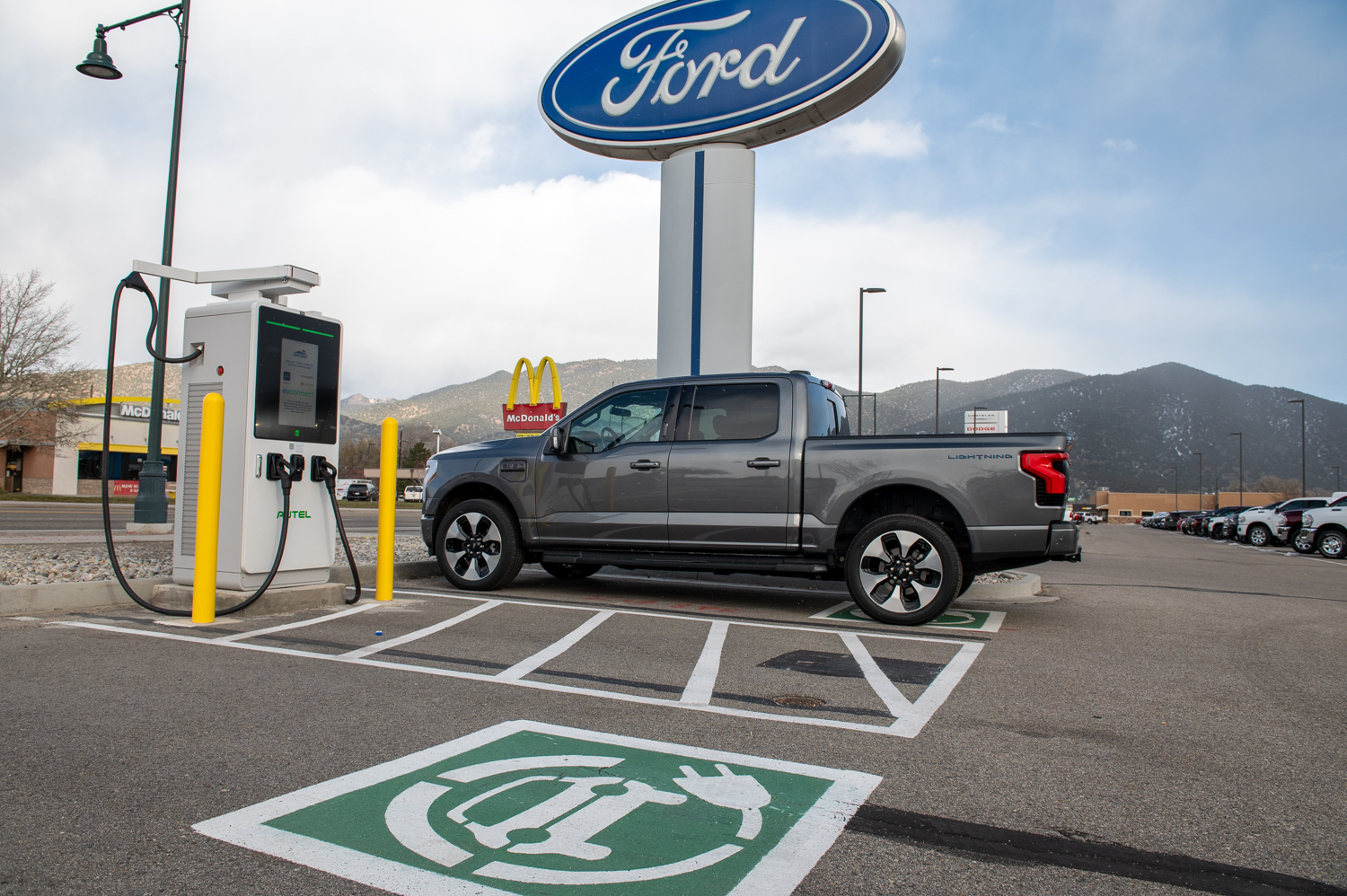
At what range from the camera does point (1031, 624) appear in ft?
24.1

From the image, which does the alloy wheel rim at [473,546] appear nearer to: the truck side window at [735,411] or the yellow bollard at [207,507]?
the truck side window at [735,411]

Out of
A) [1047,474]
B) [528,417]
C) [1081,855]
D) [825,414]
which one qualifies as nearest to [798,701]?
[1081,855]

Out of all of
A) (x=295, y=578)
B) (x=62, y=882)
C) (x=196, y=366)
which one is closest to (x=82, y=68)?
(x=196, y=366)

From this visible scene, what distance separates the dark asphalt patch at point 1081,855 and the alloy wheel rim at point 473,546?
5985 mm

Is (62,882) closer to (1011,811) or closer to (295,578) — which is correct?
(1011,811)

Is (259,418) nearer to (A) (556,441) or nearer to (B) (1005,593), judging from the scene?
(A) (556,441)

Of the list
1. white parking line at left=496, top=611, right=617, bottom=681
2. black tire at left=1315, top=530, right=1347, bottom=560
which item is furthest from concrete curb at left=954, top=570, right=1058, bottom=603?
black tire at left=1315, top=530, right=1347, bottom=560

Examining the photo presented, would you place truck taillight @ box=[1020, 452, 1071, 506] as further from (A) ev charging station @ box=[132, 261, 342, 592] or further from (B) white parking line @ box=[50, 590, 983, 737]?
(A) ev charging station @ box=[132, 261, 342, 592]

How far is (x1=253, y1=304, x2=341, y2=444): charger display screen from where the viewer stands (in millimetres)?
6820

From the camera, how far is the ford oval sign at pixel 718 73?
13172mm

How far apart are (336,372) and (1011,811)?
6.13m

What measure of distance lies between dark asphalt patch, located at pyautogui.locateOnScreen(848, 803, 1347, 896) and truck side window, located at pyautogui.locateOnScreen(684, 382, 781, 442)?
4.82 meters

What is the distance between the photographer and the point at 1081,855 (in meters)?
2.71

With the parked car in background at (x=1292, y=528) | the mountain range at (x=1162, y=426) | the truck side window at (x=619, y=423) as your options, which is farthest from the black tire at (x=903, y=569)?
the mountain range at (x=1162, y=426)
